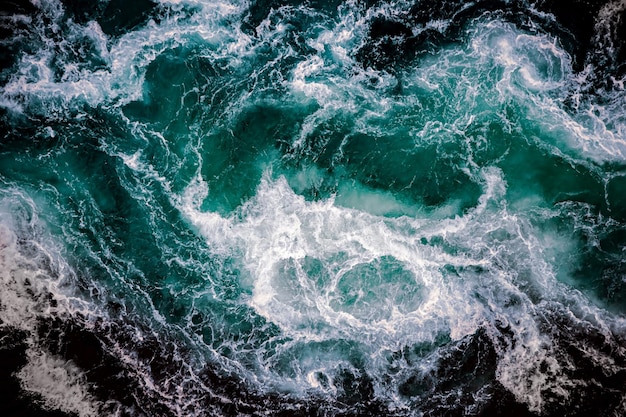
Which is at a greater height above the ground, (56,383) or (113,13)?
(113,13)

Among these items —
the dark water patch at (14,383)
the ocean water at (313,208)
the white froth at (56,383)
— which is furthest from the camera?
the ocean water at (313,208)

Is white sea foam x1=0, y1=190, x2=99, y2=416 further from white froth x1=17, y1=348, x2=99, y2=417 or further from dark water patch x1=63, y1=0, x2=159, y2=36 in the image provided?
dark water patch x1=63, y1=0, x2=159, y2=36

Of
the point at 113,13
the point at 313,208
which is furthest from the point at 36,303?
the point at 113,13

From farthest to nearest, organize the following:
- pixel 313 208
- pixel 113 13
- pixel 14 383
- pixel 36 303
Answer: pixel 113 13 < pixel 313 208 < pixel 36 303 < pixel 14 383

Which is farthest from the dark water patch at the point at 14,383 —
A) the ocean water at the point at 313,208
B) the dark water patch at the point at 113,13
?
the dark water patch at the point at 113,13

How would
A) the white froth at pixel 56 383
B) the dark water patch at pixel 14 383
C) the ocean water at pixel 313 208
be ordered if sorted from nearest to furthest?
the dark water patch at pixel 14 383, the white froth at pixel 56 383, the ocean water at pixel 313 208

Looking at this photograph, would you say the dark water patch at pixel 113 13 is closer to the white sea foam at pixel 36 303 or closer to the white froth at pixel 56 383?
the white sea foam at pixel 36 303

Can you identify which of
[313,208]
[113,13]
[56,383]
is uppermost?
[113,13]

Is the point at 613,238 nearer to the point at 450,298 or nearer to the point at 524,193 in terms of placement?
the point at 524,193

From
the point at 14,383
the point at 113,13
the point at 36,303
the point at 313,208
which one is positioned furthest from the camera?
the point at 113,13

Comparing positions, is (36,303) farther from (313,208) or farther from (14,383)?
(313,208)
